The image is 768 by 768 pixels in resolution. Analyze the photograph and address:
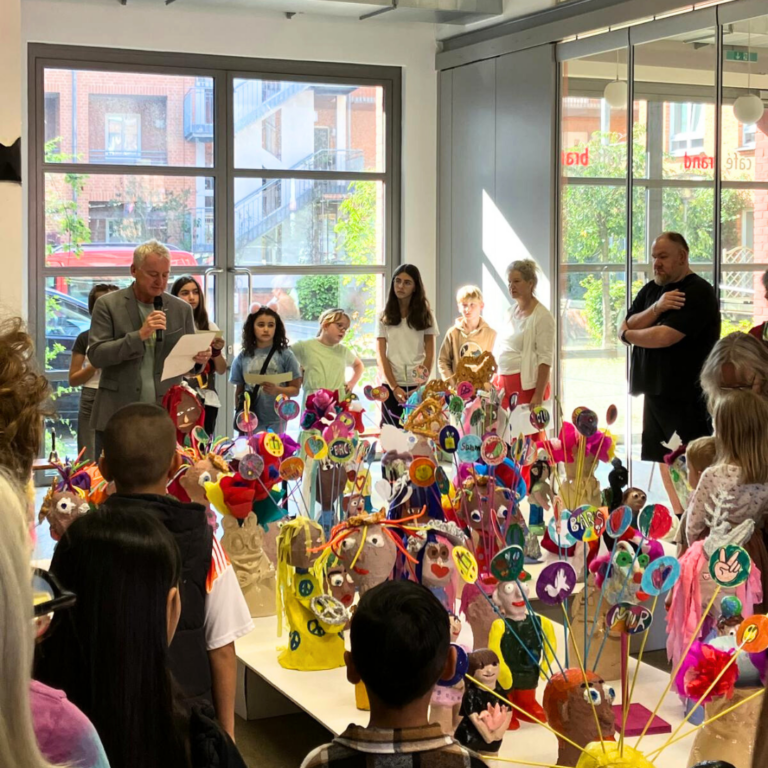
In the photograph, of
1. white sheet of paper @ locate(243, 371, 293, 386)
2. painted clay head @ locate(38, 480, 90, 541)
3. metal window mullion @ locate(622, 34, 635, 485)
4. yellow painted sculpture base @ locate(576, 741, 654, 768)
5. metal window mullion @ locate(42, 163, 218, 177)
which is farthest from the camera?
metal window mullion @ locate(42, 163, 218, 177)

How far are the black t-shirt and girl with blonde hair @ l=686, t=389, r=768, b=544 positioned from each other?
6.41 ft

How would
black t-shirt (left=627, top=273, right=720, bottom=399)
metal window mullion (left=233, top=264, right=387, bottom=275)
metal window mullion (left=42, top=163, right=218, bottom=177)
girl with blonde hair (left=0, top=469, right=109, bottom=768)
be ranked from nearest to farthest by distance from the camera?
girl with blonde hair (left=0, top=469, right=109, bottom=768) < black t-shirt (left=627, top=273, right=720, bottom=399) < metal window mullion (left=42, top=163, right=218, bottom=177) < metal window mullion (left=233, top=264, right=387, bottom=275)

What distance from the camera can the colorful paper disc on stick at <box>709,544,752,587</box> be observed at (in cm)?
238

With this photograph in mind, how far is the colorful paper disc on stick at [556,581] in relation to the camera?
2303 millimetres

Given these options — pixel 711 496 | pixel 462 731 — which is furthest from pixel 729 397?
pixel 462 731

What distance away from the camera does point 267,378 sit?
5590 mm

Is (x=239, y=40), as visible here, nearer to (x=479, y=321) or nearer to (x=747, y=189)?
(x=479, y=321)

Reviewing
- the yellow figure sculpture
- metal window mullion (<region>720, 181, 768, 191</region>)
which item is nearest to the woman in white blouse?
metal window mullion (<region>720, 181, 768, 191</region>)

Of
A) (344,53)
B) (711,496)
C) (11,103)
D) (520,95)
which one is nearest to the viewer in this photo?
(711,496)

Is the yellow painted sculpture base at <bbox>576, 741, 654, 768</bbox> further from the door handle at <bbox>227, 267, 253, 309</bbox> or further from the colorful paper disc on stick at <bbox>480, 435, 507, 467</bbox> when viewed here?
the door handle at <bbox>227, 267, 253, 309</bbox>

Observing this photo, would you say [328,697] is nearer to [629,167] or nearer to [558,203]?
[629,167]

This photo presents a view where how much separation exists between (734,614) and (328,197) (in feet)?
20.4

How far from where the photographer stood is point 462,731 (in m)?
2.38

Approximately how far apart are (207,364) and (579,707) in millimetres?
3729
